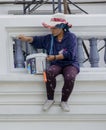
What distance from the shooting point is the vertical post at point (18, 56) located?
4.64 meters

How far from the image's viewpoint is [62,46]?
176 inches

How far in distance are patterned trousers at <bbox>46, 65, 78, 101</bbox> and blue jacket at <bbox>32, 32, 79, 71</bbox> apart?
0.07m

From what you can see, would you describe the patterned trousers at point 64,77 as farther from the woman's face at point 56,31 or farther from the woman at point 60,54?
the woman's face at point 56,31

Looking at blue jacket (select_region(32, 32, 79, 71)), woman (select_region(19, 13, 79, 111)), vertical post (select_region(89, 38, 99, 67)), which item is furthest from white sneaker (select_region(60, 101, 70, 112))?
vertical post (select_region(89, 38, 99, 67))

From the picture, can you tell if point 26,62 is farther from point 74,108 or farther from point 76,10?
point 76,10

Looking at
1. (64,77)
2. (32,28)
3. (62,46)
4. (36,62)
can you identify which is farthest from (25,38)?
(64,77)

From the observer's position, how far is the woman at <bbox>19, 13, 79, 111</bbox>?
4.38 m

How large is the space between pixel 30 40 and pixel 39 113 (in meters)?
0.75

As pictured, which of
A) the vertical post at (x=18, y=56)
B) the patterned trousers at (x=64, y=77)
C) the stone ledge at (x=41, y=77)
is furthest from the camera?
the vertical post at (x=18, y=56)

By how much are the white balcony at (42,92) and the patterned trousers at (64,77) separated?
0.11 meters

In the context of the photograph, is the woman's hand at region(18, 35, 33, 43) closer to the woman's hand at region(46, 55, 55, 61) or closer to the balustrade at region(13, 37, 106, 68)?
the balustrade at region(13, 37, 106, 68)

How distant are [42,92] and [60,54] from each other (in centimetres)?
45

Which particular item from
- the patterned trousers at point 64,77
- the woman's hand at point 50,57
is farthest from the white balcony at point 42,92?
the woman's hand at point 50,57

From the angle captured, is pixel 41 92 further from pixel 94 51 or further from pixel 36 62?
pixel 94 51
